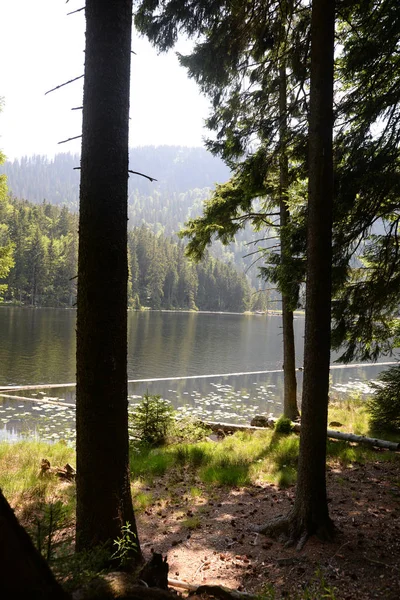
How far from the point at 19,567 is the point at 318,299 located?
11.2 feet

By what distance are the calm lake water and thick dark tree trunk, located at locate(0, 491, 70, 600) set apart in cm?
865

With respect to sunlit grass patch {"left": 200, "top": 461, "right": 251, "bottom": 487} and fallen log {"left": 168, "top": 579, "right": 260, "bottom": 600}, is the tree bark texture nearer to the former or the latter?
fallen log {"left": 168, "top": 579, "right": 260, "bottom": 600}

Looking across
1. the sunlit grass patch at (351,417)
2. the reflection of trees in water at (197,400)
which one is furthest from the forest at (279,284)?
the reflection of trees in water at (197,400)

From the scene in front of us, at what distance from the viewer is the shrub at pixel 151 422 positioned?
8.75 metres

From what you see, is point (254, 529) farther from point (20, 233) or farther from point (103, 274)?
point (20, 233)

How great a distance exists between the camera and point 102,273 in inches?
125

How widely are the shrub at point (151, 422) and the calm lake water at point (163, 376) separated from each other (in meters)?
2.74

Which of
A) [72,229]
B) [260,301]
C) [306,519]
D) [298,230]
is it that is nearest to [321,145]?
[298,230]

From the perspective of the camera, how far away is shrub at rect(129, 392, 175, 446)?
875 centimetres

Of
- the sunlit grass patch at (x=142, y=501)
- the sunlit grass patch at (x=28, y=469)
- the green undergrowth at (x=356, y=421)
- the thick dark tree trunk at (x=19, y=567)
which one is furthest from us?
the green undergrowth at (x=356, y=421)

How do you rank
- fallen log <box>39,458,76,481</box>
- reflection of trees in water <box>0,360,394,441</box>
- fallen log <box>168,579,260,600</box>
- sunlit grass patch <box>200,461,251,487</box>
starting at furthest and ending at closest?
reflection of trees in water <box>0,360,394,441</box> < fallen log <box>39,458,76,481</box> < sunlit grass patch <box>200,461,251,487</box> < fallen log <box>168,579,260,600</box>

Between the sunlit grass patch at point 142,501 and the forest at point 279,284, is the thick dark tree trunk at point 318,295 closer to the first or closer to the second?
the forest at point 279,284

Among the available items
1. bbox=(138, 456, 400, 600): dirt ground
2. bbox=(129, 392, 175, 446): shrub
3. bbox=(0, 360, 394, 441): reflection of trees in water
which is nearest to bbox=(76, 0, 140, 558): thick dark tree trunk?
bbox=(138, 456, 400, 600): dirt ground

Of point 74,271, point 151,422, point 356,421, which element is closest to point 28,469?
point 151,422
